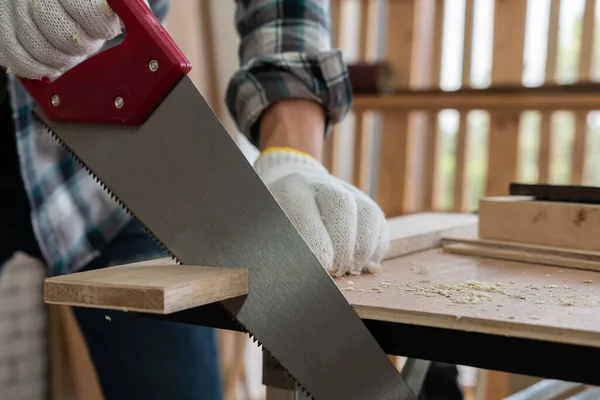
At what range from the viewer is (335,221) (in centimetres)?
83

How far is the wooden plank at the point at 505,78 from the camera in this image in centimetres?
268

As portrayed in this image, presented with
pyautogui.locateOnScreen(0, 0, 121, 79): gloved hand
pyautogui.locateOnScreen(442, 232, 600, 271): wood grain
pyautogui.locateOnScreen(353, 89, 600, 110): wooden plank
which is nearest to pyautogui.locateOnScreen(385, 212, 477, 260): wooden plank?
pyautogui.locateOnScreen(442, 232, 600, 271): wood grain

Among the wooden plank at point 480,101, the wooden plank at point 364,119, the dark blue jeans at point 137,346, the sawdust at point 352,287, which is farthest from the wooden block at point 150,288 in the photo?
the wooden plank at point 364,119

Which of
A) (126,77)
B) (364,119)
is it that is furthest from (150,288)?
(364,119)

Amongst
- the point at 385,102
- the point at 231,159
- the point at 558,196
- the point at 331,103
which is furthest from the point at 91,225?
the point at 385,102

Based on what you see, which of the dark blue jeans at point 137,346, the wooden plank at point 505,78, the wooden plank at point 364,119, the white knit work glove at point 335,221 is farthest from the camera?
the wooden plank at point 364,119

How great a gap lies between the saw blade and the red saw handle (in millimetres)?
16

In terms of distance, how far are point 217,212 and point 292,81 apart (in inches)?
17.0

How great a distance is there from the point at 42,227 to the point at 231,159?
55cm

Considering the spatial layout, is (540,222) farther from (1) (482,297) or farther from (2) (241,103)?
(2) (241,103)

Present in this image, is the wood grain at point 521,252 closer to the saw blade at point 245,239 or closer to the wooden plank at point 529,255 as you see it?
the wooden plank at point 529,255

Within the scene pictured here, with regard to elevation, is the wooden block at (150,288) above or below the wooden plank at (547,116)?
below

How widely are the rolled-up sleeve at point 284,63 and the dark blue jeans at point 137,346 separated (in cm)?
31

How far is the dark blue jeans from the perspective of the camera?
1.15m
